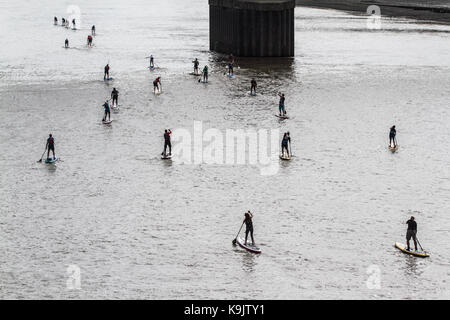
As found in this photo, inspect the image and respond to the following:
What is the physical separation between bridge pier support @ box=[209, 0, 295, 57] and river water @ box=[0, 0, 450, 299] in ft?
24.7

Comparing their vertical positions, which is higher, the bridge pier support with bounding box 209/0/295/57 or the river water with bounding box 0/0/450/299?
the bridge pier support with bounding box 209/0/295/57

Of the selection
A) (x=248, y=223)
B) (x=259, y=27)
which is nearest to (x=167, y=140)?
(x=248, y=223)

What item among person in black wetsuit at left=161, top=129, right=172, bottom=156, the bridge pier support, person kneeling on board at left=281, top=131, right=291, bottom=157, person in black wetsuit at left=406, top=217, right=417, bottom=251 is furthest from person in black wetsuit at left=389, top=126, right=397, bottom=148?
the bridge pier support

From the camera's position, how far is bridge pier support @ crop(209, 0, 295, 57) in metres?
81.8

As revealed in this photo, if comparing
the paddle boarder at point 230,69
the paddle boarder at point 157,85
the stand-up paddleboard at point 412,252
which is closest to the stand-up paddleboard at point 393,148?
the stand-up paddleboard at point 412,252

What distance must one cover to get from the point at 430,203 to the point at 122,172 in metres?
16.3

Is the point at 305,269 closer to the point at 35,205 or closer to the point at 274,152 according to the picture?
the point at 35,205

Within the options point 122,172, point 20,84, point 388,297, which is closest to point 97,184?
point 122,172

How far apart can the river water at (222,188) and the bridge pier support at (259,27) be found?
24.7ft

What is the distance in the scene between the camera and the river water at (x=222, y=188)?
27281mm

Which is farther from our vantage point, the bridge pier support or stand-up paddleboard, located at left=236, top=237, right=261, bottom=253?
the bridge pier support

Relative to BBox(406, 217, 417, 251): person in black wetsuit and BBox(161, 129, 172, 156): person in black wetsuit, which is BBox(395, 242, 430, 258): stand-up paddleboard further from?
BBox(161, 129, 172, 156): person in black wetsuit

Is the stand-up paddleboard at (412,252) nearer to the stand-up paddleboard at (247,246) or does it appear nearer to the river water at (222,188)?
the river water at (222,188)

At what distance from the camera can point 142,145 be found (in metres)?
46.6
